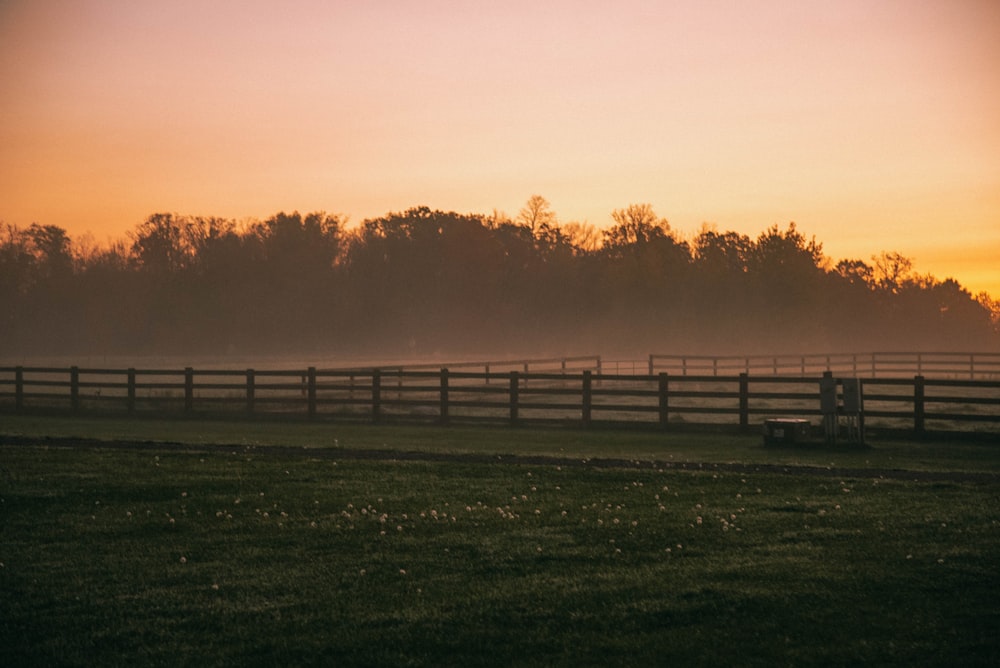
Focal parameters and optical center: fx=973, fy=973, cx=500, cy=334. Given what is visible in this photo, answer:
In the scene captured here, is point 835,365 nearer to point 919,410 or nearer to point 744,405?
point 919,410

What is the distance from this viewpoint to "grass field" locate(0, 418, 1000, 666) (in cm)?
659

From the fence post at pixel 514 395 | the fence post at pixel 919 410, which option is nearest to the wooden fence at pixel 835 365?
the fence post at pixel 514 395

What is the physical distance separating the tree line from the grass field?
A: 75.6 meters

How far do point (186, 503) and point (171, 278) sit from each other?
86.8 metres

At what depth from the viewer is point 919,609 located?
723 cm

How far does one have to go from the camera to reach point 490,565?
340 inches

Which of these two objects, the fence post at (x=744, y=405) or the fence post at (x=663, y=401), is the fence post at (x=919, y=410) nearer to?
the fence post at (x=744, y=405)

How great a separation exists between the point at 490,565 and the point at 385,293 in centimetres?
8708

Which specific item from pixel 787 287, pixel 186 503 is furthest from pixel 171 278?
pixel 186 503

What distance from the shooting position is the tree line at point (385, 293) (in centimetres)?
8969

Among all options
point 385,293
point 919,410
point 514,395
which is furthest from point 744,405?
point 385,293

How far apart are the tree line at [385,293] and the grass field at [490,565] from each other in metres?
75.6

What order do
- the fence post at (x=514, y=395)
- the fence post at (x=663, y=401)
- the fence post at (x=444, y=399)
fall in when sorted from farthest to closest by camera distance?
the fence post at (x=444, y=399) < the fence post at (x=514, y=395) < the fence post at (x=663, y=401)

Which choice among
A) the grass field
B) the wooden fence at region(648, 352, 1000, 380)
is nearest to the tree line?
the wooden fence at region(648, 352, 1000, 380)
